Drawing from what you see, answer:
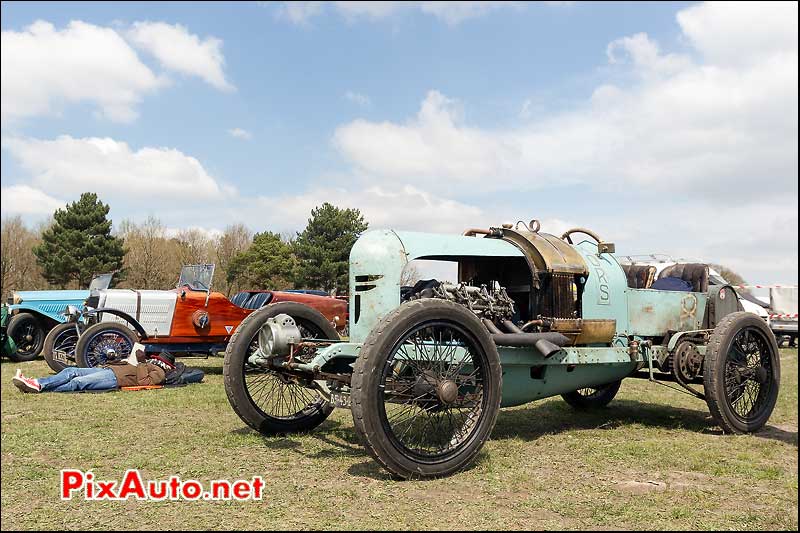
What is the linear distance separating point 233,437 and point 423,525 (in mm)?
2919

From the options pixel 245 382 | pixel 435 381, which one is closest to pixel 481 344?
pixel 435 381

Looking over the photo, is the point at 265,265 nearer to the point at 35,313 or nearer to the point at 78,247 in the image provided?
the point at 35,313

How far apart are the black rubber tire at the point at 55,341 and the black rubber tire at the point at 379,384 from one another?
9.60m

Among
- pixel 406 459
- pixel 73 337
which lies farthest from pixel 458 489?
pixel 73 337

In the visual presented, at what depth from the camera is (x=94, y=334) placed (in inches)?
446

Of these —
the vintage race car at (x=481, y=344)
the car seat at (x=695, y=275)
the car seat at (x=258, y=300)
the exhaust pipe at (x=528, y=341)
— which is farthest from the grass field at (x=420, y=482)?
the car seat at (x=258, y=300)

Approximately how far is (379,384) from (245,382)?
1.99 meters

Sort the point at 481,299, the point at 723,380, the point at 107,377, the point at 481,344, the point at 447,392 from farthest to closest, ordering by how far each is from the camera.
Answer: the point at 107,377, the point at 723,380, the point at 481,299, the point at 481,344, the point at 447,392

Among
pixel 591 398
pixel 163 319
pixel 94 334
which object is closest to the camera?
pixel 591 398

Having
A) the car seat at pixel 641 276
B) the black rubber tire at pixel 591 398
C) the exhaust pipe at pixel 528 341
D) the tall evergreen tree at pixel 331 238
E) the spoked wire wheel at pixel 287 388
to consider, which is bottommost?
the black rubber tire at pixel 591 398

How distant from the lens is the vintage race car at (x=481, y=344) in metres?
4.81

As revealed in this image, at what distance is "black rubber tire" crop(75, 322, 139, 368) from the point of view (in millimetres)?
11094

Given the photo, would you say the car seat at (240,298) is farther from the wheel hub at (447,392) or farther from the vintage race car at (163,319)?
the wheel hub at (447,392)

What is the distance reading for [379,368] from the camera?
177 inches
